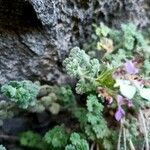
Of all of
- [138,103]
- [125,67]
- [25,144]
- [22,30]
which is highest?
[22,30]

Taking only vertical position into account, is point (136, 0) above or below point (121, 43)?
above

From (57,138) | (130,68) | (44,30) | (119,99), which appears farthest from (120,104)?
(44,30)

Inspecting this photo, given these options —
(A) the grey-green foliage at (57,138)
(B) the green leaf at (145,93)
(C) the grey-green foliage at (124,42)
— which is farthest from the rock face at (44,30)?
(B) the green leaf at (145,93)

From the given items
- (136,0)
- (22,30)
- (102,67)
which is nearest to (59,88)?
(102,67)

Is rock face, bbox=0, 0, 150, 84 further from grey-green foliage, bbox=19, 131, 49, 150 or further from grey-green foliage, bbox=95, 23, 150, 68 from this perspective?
grey-green foliage, bbox=19, 131, 49, 150

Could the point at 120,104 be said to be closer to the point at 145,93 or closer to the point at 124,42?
the point at 145,93

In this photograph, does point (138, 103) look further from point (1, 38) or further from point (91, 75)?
point (1, 38)
